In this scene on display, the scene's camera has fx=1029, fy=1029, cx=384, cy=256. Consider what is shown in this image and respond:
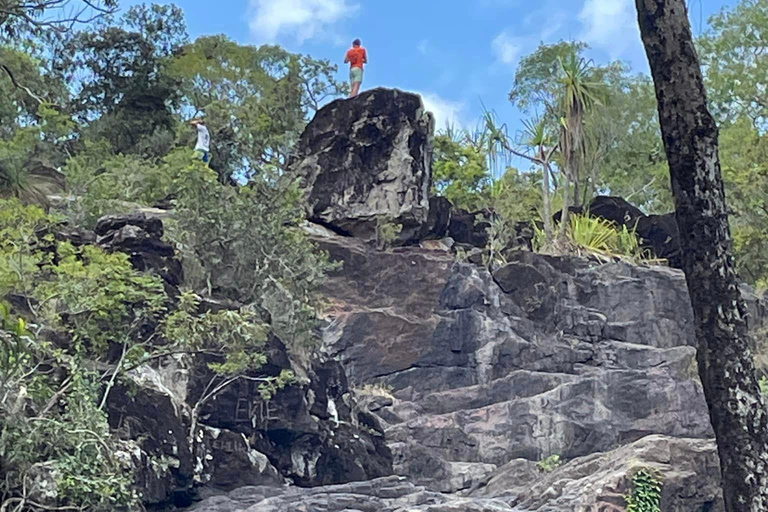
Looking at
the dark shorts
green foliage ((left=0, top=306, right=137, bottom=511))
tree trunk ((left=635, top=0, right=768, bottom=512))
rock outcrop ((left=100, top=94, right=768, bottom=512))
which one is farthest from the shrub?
tree trunk ((left=635, top=0, right=768, bottom=512))

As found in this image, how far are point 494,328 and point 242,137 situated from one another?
22.6 ft

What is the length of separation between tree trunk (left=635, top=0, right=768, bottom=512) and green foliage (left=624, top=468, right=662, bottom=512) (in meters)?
5.15

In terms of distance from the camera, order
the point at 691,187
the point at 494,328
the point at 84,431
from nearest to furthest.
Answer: the point at 691,187, the point at 84,431, the point at 494,328

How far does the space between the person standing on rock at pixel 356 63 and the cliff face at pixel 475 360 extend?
25.7 inches

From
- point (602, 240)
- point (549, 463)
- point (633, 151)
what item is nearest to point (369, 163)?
point (602, 240)

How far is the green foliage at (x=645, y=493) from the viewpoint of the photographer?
10.1 meters

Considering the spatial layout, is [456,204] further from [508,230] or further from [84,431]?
[84,431]

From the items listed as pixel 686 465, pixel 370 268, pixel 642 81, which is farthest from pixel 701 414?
pixel 642 81

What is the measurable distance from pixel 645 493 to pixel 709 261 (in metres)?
5.50

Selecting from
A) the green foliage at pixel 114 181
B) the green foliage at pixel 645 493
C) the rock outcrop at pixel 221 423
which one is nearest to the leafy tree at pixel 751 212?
the rock outcrop at pixel 221 423

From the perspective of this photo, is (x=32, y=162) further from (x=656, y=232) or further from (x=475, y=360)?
(x=656, y=232)

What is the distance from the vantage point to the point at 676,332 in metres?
18.1

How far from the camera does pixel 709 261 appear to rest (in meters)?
5.27

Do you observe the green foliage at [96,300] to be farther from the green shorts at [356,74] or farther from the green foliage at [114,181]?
the green shorts at [356,74]
